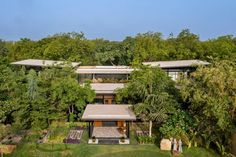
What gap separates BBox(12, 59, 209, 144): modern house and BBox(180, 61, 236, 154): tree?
135 inches

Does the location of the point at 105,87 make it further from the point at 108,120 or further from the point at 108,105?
the point at 108,120

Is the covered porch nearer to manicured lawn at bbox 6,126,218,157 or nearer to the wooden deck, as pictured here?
the wooden deck

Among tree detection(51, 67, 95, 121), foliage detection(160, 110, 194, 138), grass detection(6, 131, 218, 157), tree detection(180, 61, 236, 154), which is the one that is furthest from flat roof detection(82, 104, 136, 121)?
tree detection(180, 61, 236, 154)

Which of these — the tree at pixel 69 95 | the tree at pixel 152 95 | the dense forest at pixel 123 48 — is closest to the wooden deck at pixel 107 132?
the tree at pixel 152 95

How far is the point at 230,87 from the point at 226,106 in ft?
4.09

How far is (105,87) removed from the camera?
31125 mm

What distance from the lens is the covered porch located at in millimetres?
22656

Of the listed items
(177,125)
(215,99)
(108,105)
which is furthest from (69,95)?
(215,99)

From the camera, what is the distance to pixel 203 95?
19484mm

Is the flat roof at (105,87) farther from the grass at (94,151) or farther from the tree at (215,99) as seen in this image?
the tree at (215,99)

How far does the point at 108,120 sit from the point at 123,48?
26.3m

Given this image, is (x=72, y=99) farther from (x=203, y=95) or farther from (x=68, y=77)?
(x=203, y=95)

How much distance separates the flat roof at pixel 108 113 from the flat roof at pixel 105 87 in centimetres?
333

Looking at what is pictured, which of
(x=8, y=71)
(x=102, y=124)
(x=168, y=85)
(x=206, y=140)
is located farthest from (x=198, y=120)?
(x=8, y=71)
